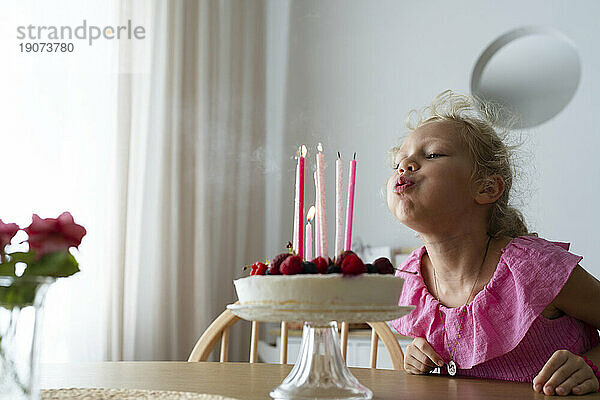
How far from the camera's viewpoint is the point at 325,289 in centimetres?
69

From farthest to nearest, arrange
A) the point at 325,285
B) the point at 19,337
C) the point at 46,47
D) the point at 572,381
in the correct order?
the point at 46,47
the point at 572,381
the point at 325,285
the point at 19,337

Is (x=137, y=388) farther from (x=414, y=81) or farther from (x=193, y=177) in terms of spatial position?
(x=414, y=81)

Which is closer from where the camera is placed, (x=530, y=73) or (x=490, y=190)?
(x=490, y=190)

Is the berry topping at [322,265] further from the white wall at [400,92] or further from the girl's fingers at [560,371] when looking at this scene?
the white wall at [400,92]

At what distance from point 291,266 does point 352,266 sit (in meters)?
0.07

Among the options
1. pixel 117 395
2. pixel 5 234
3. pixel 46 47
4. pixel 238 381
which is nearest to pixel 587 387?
pixel 238 381

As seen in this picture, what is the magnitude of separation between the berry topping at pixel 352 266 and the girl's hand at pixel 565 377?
0.97 ft

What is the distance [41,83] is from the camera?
2322mm

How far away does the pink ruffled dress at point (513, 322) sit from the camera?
1.04 meters

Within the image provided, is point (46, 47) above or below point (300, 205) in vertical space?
above

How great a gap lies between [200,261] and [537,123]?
1.36 m

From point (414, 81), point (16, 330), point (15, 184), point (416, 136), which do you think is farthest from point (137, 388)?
point (414, 81)

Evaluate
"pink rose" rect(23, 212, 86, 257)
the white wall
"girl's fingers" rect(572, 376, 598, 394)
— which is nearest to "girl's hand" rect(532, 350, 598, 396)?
"girl's fingers" rect(572, 376, 598, 394)

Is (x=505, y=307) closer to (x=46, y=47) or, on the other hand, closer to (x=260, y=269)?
(x=260, y=269)
